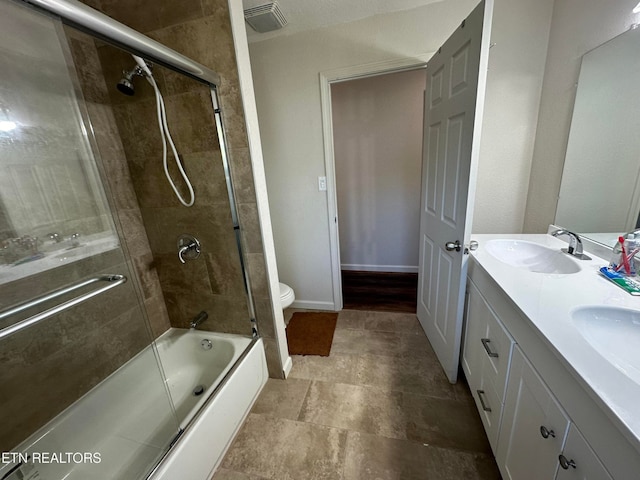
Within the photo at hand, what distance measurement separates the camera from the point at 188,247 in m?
1.55

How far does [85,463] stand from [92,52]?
2.13 meters

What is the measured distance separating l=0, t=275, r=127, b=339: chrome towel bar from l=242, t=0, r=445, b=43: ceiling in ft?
6.01

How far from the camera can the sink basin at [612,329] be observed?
754 millimetres

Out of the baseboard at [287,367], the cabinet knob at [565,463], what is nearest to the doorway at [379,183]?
the baseboard at [287,367]

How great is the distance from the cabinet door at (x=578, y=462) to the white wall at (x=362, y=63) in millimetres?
1559

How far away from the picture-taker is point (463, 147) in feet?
4.10

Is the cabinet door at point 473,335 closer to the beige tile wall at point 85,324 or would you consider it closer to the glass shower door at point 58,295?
the glass shower door at point 58,295

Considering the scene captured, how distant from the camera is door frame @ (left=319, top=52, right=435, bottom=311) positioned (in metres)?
1.75

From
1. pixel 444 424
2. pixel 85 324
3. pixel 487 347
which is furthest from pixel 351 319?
pixel 85 324

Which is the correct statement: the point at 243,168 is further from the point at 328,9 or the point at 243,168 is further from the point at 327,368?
the point at 327,368

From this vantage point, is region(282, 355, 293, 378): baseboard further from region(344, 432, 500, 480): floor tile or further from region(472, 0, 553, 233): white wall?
region(472, 0, 553, 233): white wall

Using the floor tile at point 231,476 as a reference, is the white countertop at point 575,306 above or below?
above

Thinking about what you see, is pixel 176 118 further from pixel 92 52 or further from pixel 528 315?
pixel 528 315

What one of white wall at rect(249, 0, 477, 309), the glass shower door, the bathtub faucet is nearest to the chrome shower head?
the glass shower door
